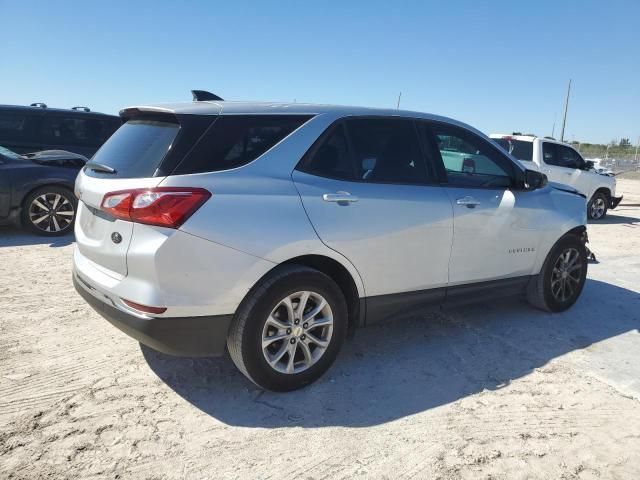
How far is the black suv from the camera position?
8641 millimetres

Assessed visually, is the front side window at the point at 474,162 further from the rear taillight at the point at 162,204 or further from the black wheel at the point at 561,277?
the rear taillight at the point at 162,204

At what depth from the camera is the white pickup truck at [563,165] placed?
11242mm

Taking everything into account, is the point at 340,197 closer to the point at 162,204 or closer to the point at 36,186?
the point at 162,204

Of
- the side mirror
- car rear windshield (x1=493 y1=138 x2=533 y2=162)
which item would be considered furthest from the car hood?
car rear windshield (x1=493 y1=138 x2=533 y2=162)

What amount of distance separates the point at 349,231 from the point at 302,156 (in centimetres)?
56

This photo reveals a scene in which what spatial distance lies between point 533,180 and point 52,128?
8198 millimetres

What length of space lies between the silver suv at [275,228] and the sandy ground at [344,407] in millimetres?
384

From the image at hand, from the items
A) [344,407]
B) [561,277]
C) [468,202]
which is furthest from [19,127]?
[561,277]

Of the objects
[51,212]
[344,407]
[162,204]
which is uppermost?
[162,204]

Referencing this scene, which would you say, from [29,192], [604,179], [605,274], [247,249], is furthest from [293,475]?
[604,179]

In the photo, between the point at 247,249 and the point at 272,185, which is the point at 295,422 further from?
the point at 272,185

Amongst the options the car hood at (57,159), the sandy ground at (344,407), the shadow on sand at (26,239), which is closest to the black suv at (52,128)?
the car hood at (57,159)

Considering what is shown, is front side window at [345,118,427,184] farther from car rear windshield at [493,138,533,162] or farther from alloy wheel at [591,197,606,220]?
alloy wheel at [591,197,606,220]

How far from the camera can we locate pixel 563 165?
11.7 metres
